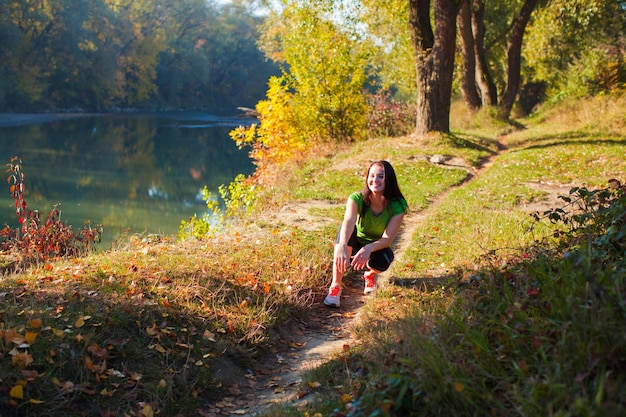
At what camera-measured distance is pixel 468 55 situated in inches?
995

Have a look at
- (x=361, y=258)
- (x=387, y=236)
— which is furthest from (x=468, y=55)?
(x=361, y=258)

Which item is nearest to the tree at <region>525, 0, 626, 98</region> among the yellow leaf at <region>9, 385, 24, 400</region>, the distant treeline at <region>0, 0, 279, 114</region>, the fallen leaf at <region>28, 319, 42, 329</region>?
the distant treeline at <region>0, 0, 279, 114</region>

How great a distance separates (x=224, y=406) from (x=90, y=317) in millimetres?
1236

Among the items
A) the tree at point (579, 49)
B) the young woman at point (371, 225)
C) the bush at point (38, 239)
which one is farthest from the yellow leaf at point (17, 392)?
the tree at point (579, 49)

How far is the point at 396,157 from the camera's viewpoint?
15.4 m

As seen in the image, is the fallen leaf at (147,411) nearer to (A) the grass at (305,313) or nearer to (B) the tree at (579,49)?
(A) the grass at (305,313)

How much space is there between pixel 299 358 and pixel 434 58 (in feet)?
43.7

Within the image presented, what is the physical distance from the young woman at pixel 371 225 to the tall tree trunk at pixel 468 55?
59.1 ft

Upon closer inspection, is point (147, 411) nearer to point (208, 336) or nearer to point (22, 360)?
point (22, 360)

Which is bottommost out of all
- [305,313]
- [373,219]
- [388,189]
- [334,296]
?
[305,313]

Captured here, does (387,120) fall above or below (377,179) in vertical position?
above

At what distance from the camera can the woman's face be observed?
6340 millimetres

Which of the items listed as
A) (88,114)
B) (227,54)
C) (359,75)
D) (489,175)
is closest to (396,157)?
(489,175)

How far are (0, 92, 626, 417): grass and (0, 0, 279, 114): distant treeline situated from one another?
40.8m
